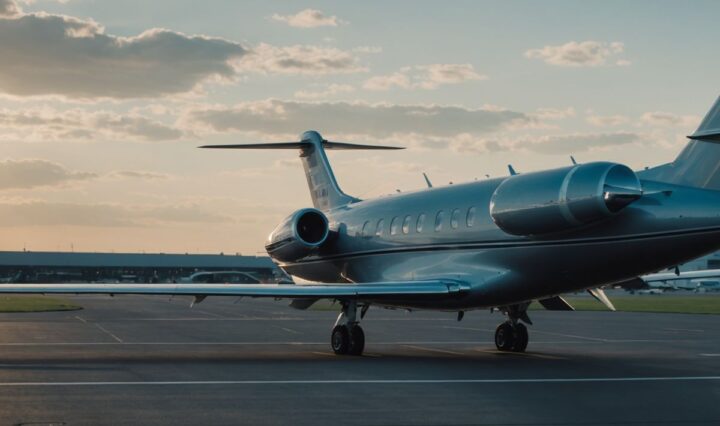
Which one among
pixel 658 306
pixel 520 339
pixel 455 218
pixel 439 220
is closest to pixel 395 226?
pixel 439 220

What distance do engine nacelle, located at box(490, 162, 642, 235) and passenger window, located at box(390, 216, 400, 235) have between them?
4675mm

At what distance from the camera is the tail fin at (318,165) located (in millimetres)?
29734

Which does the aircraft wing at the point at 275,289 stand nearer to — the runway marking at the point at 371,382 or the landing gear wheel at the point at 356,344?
the landing gear wheel at the point at 356,344

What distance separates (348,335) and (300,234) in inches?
179

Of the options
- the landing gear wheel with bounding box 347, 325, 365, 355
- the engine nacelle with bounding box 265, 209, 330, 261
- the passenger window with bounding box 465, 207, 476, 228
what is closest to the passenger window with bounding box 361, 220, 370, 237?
the engine nacelle with bounding box 265, 209, 330, 261

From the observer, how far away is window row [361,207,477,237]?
21078 mm

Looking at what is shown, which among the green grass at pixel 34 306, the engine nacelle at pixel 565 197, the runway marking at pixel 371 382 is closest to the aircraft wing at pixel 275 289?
the engine nacelle at pixel 565 197

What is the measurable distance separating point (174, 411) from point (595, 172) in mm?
8942

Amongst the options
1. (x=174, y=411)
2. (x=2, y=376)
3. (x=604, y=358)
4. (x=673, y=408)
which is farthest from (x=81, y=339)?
(x=673, y=408)

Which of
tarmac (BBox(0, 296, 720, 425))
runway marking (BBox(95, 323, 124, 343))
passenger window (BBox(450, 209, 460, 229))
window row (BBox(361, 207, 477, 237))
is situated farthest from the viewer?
runway marking (BBox(95, 323, 124, 343))

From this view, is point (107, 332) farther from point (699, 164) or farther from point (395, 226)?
point (699, 164)

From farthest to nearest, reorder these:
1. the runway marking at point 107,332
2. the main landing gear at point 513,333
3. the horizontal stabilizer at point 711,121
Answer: the runway marking at point 107,332 → the main landing gear at point 513,333 → the horizontal stabilizer at point 711,121

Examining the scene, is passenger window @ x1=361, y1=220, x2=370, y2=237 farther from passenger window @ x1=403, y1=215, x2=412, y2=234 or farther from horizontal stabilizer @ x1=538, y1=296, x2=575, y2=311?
horizontal stabilizer @ x1=538, y1=296, x2=575, y2=311

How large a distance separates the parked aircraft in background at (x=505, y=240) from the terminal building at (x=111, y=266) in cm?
12927
